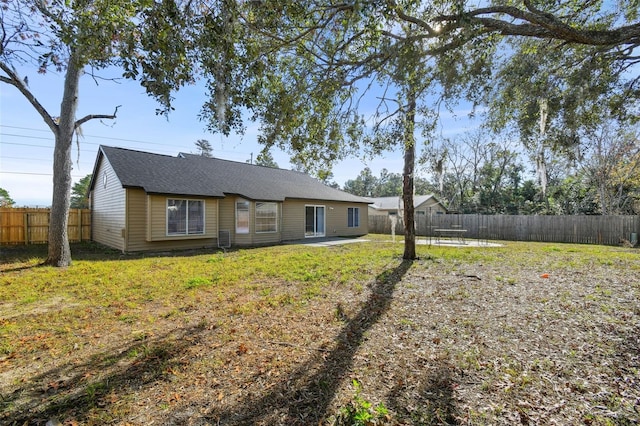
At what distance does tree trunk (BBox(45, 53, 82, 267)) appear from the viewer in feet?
25.6

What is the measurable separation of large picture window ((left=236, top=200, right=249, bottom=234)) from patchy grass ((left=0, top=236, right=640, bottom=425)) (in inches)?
262

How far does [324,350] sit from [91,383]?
2.16 m

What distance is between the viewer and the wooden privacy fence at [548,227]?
550 inches

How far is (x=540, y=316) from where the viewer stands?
399cm

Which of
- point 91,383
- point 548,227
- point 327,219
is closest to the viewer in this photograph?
point 91,383

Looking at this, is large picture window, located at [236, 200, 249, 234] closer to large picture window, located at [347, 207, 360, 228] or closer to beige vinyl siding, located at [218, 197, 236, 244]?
beige vinyl siding, located at [218, 197, 236, 244]

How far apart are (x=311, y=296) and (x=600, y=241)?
1651cm

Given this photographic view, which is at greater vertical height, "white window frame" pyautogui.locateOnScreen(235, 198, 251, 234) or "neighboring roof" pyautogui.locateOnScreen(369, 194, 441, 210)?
"neighboring roof" pyautogui.locateOnScreen(369, 194, 441, 210)

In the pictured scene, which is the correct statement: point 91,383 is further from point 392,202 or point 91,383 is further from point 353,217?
point 392,202

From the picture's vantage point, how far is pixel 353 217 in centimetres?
1881

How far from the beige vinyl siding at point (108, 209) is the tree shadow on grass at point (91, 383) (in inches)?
329

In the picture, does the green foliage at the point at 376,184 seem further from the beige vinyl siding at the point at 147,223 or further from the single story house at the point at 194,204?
the beige vinyl siding at the point at 147,223

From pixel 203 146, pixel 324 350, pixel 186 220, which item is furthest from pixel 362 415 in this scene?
pixel 203 146

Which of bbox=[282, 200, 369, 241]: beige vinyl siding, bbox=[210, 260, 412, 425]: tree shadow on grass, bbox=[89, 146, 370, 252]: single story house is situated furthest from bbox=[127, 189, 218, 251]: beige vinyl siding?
bbox=[210, 260, 412, 425]: tree shadow on grass
